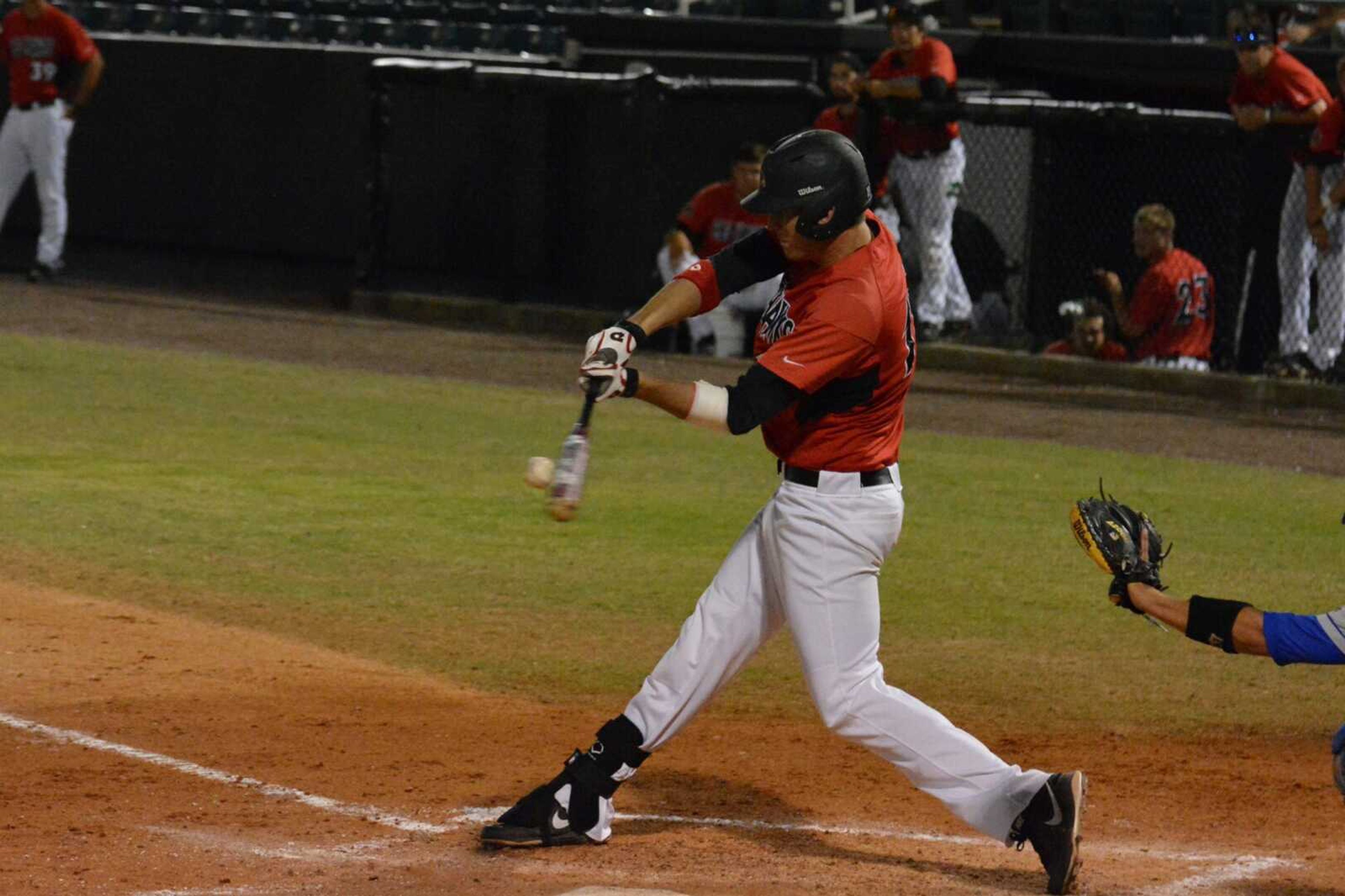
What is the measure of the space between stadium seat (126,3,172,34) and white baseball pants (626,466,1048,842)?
15.6 meters

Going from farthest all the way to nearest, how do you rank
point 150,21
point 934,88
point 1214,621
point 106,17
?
1. point 106,17
2. point 150,21
3. point 934,88
4. point 1214,621

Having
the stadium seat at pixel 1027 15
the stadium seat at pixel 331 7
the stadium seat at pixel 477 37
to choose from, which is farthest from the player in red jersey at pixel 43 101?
the stadium seat at pixel 1027 15

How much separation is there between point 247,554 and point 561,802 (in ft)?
12.5

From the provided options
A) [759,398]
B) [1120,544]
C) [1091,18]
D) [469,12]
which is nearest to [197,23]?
[469,12]

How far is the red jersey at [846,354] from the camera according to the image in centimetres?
476

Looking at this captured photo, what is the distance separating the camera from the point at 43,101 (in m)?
16.3

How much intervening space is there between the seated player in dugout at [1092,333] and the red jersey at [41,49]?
25.4 ft

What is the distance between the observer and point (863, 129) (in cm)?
1444

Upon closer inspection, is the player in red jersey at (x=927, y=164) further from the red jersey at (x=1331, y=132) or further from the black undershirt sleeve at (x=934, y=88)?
the red jersey at (x=1331, y=132)

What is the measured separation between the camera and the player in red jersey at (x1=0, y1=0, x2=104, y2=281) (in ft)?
52.5

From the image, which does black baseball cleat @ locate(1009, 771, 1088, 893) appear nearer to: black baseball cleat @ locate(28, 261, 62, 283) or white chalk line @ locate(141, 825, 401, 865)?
white chalk line @ locate(141, 825, 401, 865)

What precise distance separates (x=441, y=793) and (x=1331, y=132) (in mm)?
8594

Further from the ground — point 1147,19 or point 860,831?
point 1147,19

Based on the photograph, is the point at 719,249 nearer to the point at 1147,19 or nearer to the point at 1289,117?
the point at 1289,117
